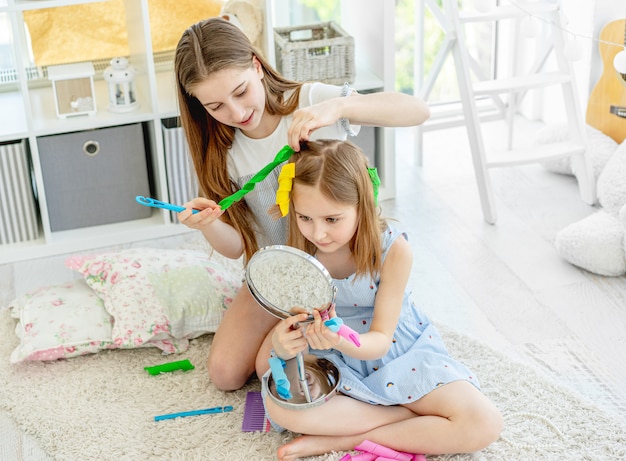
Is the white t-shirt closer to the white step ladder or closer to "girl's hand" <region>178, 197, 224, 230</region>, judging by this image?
"girl's hand" <region>178, 197, 224, 230</region>

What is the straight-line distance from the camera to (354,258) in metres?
1.74

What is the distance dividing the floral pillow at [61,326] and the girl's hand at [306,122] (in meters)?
0.79

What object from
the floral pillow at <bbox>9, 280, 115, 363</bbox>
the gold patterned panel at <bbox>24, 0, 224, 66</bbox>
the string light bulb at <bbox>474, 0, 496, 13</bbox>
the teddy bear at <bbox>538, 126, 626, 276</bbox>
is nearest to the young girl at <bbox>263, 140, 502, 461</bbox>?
the floral pillow at <bbox>9, 280, 115, 363</bbox>

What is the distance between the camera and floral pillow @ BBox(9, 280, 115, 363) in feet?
6.75

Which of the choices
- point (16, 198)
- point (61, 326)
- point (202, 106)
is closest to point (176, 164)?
point (16, 198)

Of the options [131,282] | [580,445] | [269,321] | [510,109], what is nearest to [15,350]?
[131,282]

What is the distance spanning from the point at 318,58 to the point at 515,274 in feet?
2.80

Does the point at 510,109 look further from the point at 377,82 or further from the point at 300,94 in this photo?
the point at 300,94

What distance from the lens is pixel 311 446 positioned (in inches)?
67.3

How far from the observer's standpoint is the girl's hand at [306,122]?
5.20 feet

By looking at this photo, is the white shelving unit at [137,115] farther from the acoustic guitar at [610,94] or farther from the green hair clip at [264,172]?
the green hair clip at [264,172]

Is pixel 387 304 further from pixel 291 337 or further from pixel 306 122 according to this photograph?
pixel 306 122

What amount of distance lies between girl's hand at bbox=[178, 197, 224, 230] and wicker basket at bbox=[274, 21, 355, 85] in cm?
98

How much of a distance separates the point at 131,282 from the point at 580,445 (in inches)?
A: 43.8
